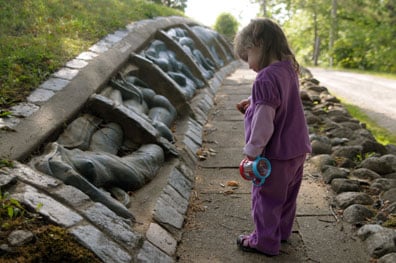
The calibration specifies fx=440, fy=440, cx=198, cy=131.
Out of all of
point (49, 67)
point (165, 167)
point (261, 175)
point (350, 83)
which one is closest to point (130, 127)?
point (165, 167)

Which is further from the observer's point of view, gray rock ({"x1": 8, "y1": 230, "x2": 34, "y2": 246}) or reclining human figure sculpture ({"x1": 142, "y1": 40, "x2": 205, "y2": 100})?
reclining human figure sculpture ({"x1": 142, "y1": 40, "x2": 205, "y2": 100})

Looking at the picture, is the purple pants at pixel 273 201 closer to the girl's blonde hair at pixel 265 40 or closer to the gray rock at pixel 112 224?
the girl's blonde hair at pixel 265 40

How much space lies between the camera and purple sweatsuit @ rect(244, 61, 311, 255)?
2725 millimetres

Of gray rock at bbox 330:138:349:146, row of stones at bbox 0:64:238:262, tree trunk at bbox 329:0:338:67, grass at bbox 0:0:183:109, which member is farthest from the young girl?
tree trunk at bbox 329:0:338:67

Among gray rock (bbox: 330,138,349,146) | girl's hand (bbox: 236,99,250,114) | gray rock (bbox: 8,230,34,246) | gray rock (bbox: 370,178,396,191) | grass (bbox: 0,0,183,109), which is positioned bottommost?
gray rock (bbox: 330,138,349,146)

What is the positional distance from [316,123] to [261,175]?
12.0ft

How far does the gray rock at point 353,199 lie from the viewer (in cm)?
365

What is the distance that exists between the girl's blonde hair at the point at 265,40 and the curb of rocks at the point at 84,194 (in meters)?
1.35

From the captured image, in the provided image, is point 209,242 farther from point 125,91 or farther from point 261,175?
point 125,91

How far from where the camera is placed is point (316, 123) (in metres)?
6.19

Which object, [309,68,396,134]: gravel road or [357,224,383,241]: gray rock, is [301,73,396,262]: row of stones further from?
[309,68,396,134]: gravel road

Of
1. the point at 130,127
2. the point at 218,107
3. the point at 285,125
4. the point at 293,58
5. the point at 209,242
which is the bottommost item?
the point at 218,107

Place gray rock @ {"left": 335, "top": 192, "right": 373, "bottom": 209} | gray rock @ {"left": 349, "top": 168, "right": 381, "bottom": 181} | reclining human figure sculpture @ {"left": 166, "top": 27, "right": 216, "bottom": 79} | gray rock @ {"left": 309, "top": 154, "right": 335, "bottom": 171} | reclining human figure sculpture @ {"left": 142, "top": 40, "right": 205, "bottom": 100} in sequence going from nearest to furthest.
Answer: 1. gray rock @ {"left": 335, "top": 192, "right": 373, "bottom": 209}
2. gray rock @ {"left": 349, "top": 168, "right": 381, "bottom": 181}
3. gray rock @ {"left": 309, "top": 154, "right": 335, "bottom": 171}
4. reclining human figure sculpture @ {"left": 142, "top": 40, "right": 205, "bottom": 100}
5. reclining human figure sculpture @ {"left": 166, "top": 27, "right": 216, "bottom": 79}

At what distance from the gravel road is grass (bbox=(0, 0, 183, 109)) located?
4662mm
